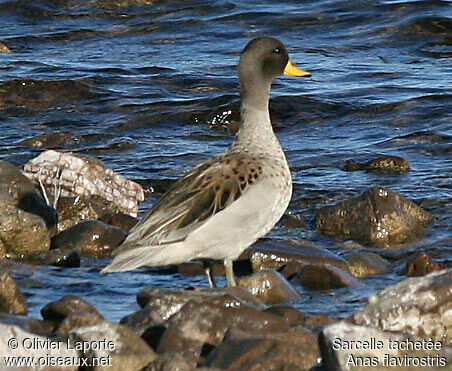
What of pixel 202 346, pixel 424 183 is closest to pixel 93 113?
pixel 424 183

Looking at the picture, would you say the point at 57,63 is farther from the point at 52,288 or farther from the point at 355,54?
the point at 52,288

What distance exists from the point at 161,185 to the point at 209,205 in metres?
4.08

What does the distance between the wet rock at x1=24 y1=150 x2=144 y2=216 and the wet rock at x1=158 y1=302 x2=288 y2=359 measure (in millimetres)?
3663

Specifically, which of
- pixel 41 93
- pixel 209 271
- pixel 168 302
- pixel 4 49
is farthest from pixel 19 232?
pixel 4 49

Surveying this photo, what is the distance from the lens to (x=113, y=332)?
6.00 m

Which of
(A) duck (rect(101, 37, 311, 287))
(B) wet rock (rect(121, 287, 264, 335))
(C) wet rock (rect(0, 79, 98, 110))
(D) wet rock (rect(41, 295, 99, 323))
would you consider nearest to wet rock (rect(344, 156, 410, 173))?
(A) duck (rect(101, 37, 311, 287))

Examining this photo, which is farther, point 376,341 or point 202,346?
point 202,346

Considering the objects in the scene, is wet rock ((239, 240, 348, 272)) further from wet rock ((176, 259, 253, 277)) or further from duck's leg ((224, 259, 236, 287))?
duck's leg ((224, 259, 236, 287))

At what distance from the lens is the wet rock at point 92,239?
8.76 metres

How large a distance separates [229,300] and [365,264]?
6.60ft

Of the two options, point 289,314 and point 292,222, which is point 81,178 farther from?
point 289,314

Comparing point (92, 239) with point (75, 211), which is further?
point (75, 211)

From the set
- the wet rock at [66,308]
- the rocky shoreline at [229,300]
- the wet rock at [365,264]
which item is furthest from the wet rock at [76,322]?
the wet rock at [365,264]

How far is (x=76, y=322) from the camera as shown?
21.1 feet
